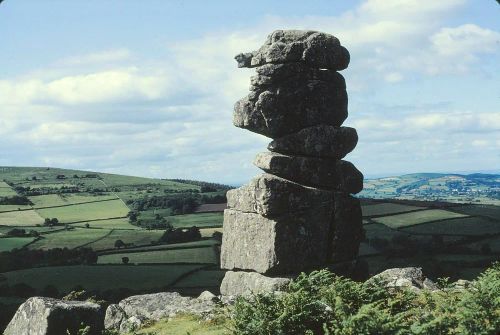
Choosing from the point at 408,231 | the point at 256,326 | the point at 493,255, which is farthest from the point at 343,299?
the point at 408,231

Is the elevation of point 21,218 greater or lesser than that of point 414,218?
lesser

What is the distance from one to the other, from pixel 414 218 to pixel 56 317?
60.9 metres

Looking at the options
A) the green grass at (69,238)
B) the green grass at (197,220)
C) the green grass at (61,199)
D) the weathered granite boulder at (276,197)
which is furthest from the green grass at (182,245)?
the green grass at (61,199)

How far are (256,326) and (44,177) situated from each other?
482 ft

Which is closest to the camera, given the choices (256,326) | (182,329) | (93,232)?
(256,326)

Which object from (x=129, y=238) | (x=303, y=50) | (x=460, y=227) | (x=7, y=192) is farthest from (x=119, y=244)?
(x=7, y=192)

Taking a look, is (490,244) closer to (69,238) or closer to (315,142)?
(315,142)

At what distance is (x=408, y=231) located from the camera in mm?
64938

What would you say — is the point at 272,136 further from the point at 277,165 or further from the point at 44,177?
the point at 44,177

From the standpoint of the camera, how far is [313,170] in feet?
74.3

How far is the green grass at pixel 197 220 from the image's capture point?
7969 centimetres

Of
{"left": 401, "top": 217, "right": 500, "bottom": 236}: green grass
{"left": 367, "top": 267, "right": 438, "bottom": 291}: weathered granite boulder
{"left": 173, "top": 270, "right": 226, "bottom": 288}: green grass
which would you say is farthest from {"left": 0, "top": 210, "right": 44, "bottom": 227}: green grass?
{"left": 367, "top": 267, "right": 438, "bottom": 291}: weathered granite boulder

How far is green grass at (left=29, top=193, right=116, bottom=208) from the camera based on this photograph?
10937 centimetres

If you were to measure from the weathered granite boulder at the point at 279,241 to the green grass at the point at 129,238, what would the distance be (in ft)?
159
